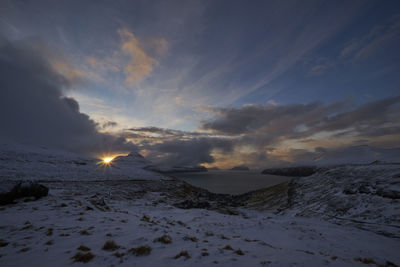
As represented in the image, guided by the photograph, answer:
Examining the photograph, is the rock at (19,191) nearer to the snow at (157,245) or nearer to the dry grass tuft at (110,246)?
the snow at (157,245)

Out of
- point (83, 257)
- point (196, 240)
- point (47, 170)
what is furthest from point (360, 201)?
point (47, 170)

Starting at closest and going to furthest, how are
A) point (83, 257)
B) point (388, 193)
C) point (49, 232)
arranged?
point (83, 257), point (49, 232), point (388, 193)

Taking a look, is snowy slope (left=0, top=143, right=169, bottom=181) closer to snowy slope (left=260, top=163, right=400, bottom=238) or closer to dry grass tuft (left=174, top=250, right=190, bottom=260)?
dry grass tuft (left=174, top=250, right=190, bottom=260)

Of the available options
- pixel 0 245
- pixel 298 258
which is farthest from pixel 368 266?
pixel 0 245

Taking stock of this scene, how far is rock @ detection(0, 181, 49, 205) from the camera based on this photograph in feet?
49.4

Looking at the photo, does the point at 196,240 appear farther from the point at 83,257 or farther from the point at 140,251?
the point at 83,257

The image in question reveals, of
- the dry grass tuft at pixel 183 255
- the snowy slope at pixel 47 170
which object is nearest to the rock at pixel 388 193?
the dry grass tuft at pixel 183 255

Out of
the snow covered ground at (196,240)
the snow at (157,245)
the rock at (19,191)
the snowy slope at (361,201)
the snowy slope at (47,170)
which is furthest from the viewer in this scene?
the snowy slope at (47,170)

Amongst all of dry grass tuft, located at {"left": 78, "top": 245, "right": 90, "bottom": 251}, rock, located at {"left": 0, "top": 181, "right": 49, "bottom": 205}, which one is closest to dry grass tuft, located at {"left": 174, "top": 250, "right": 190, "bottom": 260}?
dry grass tuft, located at {"left": 78, "top": 245, "right": 90, "bottom": 251}

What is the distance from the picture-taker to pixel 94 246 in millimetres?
7137

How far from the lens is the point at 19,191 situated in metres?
16.6

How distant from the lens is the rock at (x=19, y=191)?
593 inches

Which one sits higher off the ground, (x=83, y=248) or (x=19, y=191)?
(x=19, y=191)

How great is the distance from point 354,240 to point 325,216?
965 centimetres
